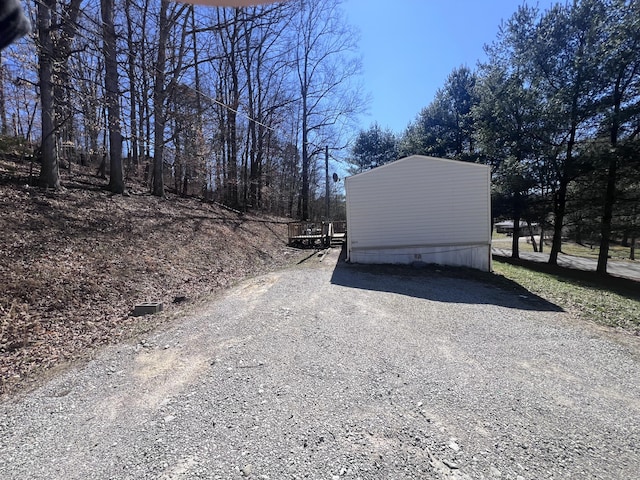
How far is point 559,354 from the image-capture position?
4141mm

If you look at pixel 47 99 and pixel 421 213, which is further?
pixel 421 213

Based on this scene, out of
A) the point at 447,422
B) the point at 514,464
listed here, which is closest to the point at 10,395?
the point at 447,422

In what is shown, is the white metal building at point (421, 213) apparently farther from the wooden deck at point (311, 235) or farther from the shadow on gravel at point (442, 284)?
the wooden deck at point (311, 235)

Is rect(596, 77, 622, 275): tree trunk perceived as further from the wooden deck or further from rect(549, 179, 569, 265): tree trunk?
the wooden deck

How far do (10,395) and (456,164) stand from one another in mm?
11302

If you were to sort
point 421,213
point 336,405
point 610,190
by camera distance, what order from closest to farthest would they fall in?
point 336,405 → point 421,213 → point 610,190

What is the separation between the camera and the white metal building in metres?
10.6

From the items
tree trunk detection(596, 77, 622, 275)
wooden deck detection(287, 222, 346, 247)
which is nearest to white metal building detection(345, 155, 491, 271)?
wooden deck detection(287, 222, 346, 247)

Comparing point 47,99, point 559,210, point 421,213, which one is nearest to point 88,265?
point 47,99

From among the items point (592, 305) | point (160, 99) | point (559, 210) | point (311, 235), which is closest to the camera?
point (592, 305)

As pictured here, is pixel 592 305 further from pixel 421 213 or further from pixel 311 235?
pixel 311 235

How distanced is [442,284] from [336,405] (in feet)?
20.6

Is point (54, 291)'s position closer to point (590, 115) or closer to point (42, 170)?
point (42, 170)

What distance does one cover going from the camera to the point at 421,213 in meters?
10.8
